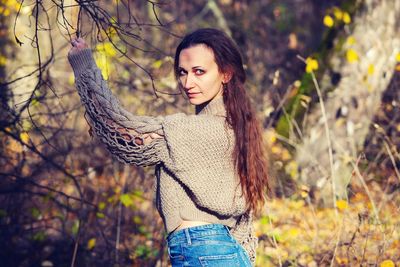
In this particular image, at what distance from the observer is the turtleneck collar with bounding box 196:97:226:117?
2.89 meters

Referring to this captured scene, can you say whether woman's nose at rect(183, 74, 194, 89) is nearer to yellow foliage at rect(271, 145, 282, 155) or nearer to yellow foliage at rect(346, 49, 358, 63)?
yellow foliage at rect(271, 145, 282, 155)

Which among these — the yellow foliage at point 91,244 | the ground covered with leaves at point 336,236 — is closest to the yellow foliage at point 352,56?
the ground covered with leaves at point 336,236

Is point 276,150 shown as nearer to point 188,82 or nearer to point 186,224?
point 188,82

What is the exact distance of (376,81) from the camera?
21.8 ft

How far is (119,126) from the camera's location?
267 centimetres

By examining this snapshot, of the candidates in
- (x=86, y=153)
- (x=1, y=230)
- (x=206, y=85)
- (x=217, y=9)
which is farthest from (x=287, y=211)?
(x=217, y=9)

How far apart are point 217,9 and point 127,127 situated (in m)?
8.45

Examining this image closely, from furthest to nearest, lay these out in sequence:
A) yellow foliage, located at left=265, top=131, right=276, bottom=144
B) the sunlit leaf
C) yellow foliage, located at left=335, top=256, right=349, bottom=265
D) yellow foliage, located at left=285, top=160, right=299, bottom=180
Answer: yellow foliage, located at left=285, top=160, right=299, bottom=180, yellow foliage, located at left=265, top=131, right=276, bottom=144, the sunlit leaf, yellow foliage, located at left=335, top=256, right=349, bottom=265

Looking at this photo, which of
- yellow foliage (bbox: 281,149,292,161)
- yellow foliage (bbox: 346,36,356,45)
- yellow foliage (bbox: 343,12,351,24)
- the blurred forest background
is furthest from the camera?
yellow foliage (bbox: 343,12,351,24)

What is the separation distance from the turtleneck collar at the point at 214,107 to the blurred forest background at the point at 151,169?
4.00 ft

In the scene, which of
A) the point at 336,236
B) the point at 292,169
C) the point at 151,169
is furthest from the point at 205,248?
the point at 292,169

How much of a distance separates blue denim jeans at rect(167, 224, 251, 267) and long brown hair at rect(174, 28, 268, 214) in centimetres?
25

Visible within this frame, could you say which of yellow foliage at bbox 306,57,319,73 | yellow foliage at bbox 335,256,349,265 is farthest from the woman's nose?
yellow foliage at bbox 306,57,319,73

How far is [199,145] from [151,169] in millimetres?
2824
